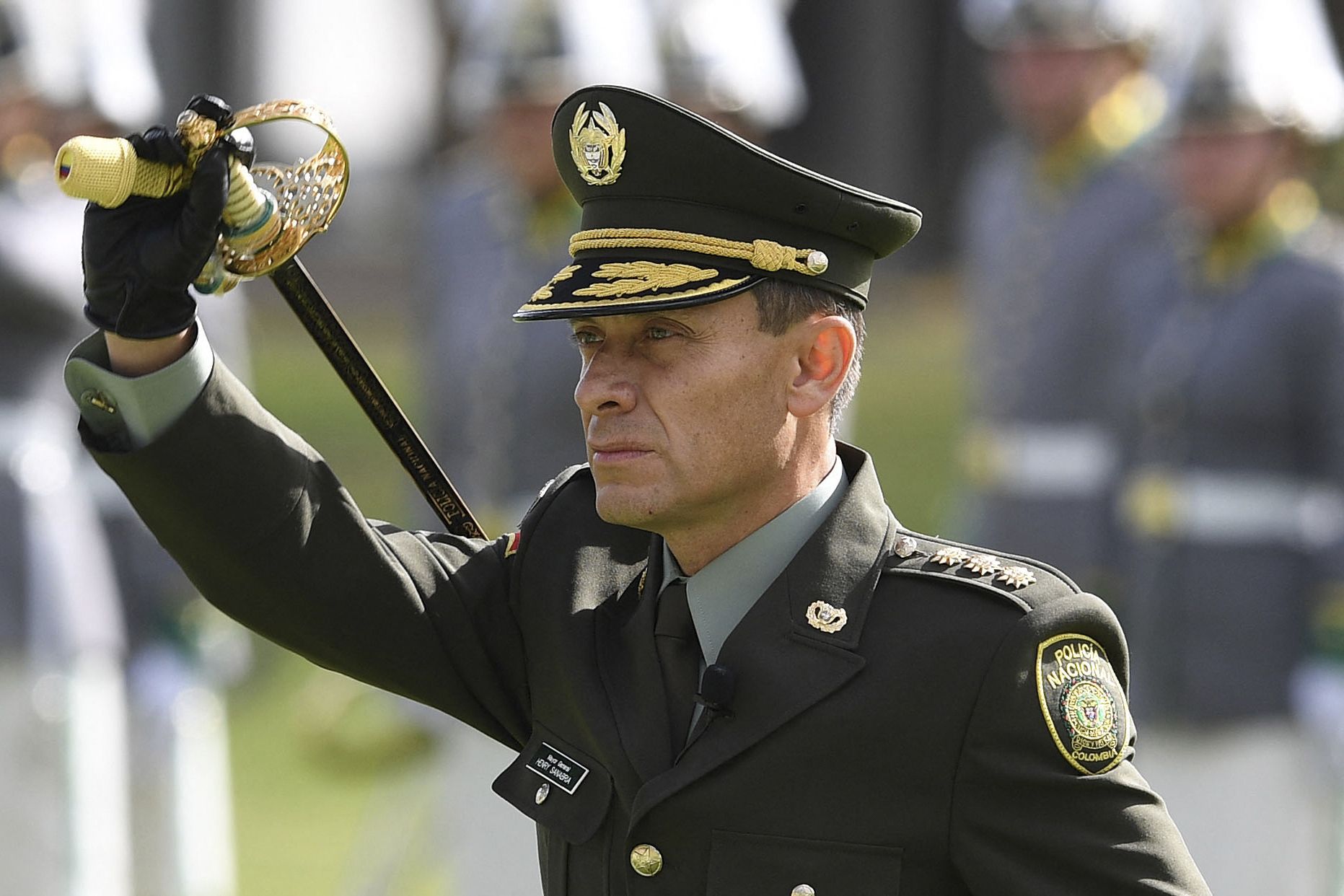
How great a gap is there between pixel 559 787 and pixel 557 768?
3 centimetres

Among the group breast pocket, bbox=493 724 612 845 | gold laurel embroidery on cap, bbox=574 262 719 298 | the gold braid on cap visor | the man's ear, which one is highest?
the gold braid on cap visor

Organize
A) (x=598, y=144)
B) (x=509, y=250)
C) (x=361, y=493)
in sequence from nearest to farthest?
(x=598, y=144) → (x=509, y=250) → (x=361, y=493)

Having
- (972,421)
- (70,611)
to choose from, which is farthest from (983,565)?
(972,421)

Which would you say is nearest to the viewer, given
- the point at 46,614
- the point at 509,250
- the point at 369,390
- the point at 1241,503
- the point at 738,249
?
the point at 738,249

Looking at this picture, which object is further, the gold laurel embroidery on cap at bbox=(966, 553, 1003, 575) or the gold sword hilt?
the gold laurel embroidery on cap at bbox=(966, 553, 1003, 575)

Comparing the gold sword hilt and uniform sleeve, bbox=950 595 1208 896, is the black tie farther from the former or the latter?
the gold sword hilt

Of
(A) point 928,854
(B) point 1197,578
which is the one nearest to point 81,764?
(B) point 1197,578

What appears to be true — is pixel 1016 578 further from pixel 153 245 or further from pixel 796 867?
pixel 153 245

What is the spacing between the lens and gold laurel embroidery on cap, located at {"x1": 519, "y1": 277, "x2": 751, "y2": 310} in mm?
2732

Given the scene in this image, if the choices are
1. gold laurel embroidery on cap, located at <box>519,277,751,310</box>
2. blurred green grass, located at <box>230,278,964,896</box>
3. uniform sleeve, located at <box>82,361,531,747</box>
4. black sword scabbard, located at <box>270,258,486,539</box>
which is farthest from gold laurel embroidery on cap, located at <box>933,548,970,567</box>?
blurred green grass, located at <box>230,278,964,896</box>

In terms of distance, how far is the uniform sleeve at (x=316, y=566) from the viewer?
2.73 meters

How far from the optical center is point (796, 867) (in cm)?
269

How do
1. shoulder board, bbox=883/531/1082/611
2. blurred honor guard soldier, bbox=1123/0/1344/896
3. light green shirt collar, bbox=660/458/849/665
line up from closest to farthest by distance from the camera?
shoulder board, bbox=883/531/1082/611 → light green shirt collar, bbox=660/458/849/665 → blurred honor guard soldier, bbox=1123/0/1344/896

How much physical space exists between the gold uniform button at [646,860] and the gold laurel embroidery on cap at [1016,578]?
50cm
